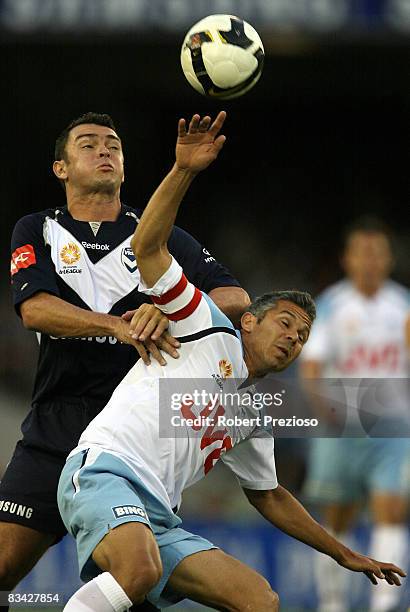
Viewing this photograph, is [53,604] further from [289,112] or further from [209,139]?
[289,112]

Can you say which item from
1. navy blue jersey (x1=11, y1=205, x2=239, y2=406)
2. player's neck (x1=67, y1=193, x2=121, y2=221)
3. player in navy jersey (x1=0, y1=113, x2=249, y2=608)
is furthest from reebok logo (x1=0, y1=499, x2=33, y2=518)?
player's neck (x1=67, y1=193, x2=121, y2=221)

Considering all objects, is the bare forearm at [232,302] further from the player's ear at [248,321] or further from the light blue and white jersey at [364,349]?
the light blue and white jersey at [364,349]

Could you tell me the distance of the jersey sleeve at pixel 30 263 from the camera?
553 cm

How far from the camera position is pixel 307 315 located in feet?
17.3

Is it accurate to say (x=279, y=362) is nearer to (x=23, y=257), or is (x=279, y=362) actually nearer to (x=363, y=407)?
(x=23, y=257)

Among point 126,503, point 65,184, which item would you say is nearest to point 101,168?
point 65,184

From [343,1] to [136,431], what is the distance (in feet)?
23.9

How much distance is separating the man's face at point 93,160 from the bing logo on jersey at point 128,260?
0.33 meters

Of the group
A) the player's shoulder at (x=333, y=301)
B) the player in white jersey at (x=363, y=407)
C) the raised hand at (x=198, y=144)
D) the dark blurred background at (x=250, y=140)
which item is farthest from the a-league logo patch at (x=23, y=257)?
the dark blurred background at (x=250, y=140)

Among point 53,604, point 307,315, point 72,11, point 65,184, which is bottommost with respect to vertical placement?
point 53,604

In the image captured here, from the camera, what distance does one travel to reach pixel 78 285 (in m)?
5.68

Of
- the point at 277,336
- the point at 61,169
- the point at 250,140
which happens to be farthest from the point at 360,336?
the point at 250,140

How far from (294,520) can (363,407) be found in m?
3.81

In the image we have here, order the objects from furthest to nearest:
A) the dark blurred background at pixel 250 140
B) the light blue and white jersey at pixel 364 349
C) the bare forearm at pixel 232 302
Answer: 1. the dark blurred background at pixel 250 140
2. the light blue and white jersey at pixel 364 349
3. the bare forearm at pixel 232 302
